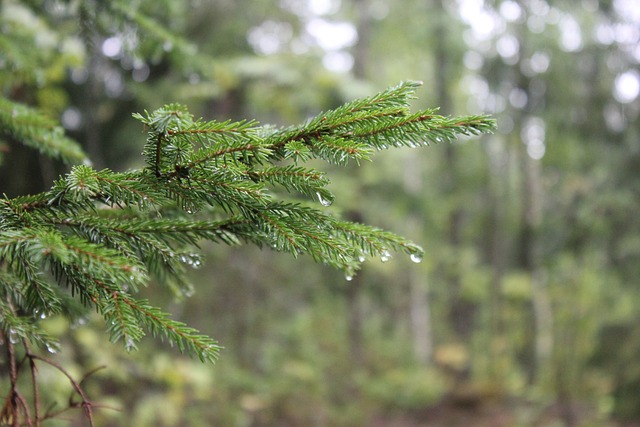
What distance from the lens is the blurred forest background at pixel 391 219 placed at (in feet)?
14.4

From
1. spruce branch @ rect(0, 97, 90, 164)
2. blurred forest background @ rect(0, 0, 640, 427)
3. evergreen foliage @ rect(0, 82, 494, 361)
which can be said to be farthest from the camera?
blurred forest background @ rect(0, 0, 640, 427)

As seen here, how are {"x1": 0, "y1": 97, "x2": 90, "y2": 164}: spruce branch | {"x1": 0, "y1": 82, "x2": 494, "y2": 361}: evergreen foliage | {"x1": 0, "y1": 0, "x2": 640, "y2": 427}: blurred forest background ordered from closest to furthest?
{"x1": 0, "y1": 82, "x2": 494, "y2": 361}: evergreen foliage, {"x1": 0, "y1": 97, "x2": 90, "y2": 164}: spruce branch, {"x1": 0, "y1": 0, "x2": 640, "y2": 427}: blurred forest background

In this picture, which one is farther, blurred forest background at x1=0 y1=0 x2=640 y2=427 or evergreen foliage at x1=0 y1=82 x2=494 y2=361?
blurred forest background at x1=0 y1=0 x2=640 y2=427

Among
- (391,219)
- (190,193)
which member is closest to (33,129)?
(190,193)

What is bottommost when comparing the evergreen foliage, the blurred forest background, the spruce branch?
the evergreen foliage

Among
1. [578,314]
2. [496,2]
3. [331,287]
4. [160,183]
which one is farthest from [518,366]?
[160,183]

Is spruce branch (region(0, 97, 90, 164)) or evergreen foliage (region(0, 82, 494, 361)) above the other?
spruce branch (region(0, 97, 90, 164))

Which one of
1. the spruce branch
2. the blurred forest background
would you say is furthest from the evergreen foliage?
the blurred forest background

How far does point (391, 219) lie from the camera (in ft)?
45.0

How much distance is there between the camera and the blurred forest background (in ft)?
14.4

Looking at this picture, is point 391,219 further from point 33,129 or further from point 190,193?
point 190,193

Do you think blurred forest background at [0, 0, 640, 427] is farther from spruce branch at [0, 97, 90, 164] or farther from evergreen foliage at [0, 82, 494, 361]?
evergreen foliage at [0, 82, 494, 361]

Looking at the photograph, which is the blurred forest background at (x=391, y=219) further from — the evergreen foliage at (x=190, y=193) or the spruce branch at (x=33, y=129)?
the evergreen foliage at (x=190, y=193)

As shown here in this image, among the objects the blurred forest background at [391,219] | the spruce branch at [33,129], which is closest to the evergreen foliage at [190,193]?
the spruce branch at [33,129]
